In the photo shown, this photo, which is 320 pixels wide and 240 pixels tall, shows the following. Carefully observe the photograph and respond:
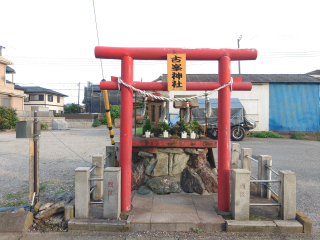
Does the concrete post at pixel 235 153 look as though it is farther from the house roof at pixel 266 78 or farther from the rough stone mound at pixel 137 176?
the house roof at pixel 266 78

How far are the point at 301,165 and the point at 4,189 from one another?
32.5ft

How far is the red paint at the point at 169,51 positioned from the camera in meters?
4.15

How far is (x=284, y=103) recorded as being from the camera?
18.2 meters

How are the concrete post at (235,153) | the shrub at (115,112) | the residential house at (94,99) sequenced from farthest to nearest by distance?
the residential house at (94,99) < the shrub at (115,112) < the concrete post at (235,153)

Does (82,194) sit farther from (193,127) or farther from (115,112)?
(115,112)

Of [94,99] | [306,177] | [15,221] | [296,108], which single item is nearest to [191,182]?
[15,221]

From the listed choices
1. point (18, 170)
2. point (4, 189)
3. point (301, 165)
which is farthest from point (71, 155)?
point (301, 165)

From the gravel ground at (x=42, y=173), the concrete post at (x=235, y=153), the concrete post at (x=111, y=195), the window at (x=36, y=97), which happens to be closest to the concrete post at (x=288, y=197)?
the concrete post at (x=111, y=195)

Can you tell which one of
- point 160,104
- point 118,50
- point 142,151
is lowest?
point 142,151

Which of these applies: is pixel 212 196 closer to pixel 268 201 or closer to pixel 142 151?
pixel 268 201

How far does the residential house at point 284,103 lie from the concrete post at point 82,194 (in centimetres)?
1476

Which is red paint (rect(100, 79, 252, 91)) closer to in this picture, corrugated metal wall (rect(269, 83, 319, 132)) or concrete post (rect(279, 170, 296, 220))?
concrete post (rect(279, 170, 296, 220))

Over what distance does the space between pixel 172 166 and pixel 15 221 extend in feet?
10.2

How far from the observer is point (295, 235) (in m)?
3.48
